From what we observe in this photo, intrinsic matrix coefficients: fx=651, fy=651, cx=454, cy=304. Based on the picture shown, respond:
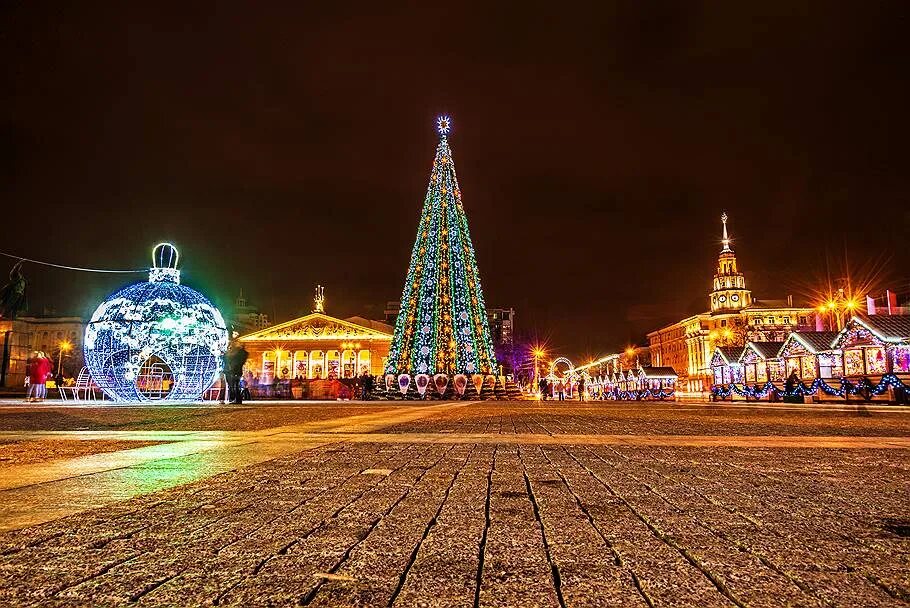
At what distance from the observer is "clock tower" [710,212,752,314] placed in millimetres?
106125

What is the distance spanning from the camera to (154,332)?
23.8 meters

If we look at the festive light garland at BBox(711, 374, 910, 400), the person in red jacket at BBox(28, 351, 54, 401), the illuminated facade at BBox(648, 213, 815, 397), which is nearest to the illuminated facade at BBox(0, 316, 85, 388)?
the person in red jacket at BBox(28, 351, 54, 401)

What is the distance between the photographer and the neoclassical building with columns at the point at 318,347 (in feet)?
270

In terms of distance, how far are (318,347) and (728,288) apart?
221 ft

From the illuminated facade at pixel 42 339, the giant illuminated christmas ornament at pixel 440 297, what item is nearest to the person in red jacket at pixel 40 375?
the giant illuminated christmas ornament at pixel 440 297

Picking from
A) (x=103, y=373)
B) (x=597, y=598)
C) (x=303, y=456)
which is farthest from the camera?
(x=103, y=373)

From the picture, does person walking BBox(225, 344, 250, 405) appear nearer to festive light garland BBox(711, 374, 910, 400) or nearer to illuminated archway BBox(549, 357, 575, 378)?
festive light garland BBox(711, 374, 910, 400)

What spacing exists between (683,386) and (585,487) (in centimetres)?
12123

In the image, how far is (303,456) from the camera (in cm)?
594

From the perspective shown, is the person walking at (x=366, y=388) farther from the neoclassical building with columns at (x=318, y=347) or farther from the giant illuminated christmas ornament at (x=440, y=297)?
the neoclassical building with columns at (x=318, y=347)

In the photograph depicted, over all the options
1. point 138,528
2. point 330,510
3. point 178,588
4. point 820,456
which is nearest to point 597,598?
point 178,588

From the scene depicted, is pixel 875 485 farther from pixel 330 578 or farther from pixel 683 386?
pixel 683 386

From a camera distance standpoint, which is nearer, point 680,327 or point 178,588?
point 178,588

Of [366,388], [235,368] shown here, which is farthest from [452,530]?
[366,388]
